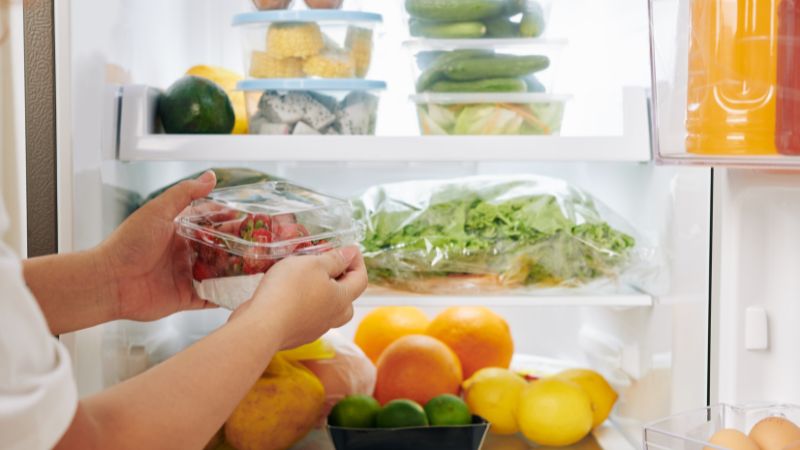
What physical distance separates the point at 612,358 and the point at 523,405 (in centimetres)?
24

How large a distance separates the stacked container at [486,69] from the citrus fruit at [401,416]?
15.3 inches

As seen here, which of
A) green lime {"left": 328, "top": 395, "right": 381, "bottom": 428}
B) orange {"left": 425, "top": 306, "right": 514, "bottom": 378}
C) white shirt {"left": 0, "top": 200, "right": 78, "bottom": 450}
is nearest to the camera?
white shirt {"left": 0, "top": 200, "right": 78, "bottom": 450}

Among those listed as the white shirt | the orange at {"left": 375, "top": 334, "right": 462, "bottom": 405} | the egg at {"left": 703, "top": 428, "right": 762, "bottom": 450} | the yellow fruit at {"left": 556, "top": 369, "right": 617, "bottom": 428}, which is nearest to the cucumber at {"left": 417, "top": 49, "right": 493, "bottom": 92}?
the orange at {"left": 375, "top": 334, "right": 462, "bottom": 405}

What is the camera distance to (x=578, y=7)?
5.10 feet

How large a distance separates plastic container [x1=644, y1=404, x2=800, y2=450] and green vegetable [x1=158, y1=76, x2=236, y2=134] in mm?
720

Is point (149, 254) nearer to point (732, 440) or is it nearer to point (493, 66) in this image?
point (493, 66)

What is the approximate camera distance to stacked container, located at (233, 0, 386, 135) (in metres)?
1.30

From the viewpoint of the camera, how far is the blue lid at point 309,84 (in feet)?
4.25

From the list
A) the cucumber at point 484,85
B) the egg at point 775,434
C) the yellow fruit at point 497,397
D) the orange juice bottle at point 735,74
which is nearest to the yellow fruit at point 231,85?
the cucumber at point 484,85

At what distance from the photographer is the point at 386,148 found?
1.27 m

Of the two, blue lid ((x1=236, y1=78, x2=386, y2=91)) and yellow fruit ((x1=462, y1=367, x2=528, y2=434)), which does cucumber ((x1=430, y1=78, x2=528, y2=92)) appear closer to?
blue lid ((x1=236, y1=78, x2=386, y2=91))

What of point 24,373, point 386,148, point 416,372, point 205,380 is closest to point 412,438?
point 416,372

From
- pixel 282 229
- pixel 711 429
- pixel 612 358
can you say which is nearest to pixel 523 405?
pixel 612 358

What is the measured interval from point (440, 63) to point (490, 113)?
10 cm
